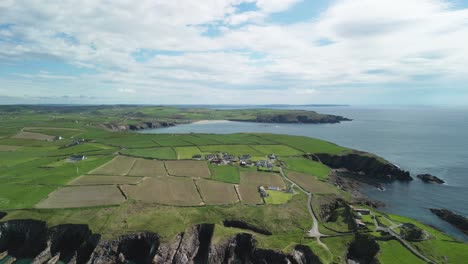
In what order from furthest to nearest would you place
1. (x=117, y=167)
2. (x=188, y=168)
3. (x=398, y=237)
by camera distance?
(x=188, y=168), (x=117, y=167), (x=398, y=237)

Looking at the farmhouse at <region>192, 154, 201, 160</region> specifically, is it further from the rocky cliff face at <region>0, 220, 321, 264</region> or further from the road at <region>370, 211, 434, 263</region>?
the road at <region>370, 211, 434, 263</region>

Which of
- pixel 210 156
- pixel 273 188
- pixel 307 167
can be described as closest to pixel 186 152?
pixel 210 156

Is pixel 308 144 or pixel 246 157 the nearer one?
pixel 246 157

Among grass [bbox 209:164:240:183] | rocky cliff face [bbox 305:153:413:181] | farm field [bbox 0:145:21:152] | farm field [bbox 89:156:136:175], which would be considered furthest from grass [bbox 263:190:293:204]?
farm field [bbox 0:145:21:152]

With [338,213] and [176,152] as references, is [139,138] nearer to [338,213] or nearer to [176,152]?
[176,152]

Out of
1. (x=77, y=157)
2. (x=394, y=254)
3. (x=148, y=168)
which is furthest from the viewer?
(x=77, y=157)

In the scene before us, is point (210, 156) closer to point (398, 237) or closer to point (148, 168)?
point (148, 168)
